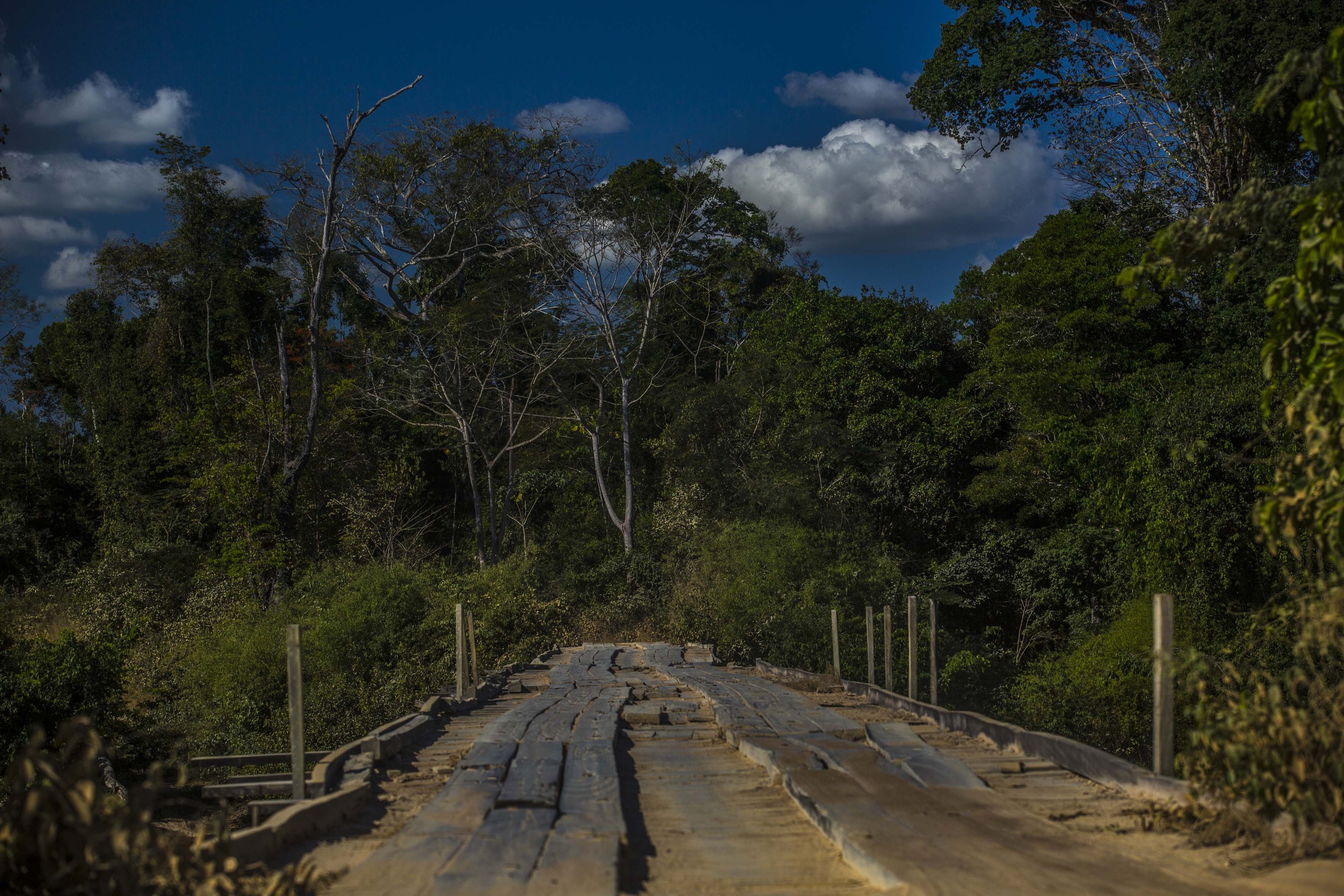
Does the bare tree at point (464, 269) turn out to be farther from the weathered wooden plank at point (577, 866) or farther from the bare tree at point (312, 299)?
the weathered wooden plank at point (577, 866)

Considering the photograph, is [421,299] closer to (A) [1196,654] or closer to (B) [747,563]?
(B) [747,563]

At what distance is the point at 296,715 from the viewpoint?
17.9ft

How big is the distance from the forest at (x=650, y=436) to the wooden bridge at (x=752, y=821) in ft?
14.6

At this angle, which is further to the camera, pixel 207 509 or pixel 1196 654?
pixel 207 509

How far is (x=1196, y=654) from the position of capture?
170 inches

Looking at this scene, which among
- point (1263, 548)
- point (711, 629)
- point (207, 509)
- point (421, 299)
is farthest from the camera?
point (421, 299)

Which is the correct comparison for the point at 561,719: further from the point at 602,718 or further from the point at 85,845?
the point at 85,845

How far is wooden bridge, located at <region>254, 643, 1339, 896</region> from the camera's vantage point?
11.5 ft

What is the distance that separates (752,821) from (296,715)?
254cm

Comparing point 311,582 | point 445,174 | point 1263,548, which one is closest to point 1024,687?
point 1263,548

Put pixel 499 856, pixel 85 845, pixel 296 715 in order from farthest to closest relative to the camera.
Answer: pixel 296 715 → pixel 499 856 → pixel 85 845

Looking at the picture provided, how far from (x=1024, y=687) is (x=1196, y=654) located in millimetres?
15028

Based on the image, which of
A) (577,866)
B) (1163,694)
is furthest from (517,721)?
(1163,694)

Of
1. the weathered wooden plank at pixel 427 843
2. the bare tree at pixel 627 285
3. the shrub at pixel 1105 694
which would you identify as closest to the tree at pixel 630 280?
the bare tree at pixel 627 285
